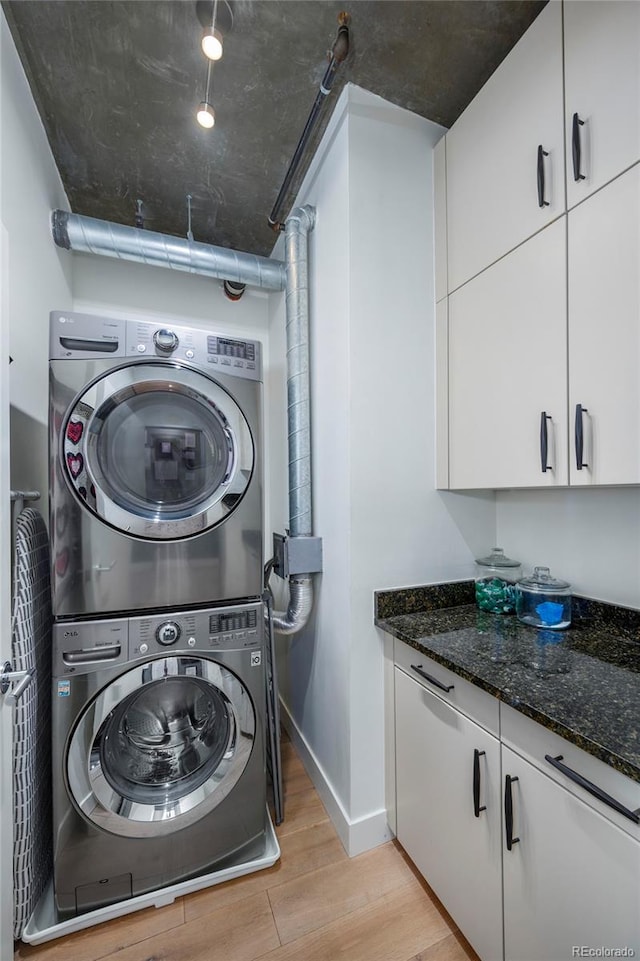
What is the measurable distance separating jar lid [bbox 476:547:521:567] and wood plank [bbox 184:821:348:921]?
1233mm

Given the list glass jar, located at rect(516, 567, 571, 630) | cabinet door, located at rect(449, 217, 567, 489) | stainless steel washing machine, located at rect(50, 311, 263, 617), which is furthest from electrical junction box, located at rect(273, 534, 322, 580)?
glass jar, located at rect(516, 567, 571, 630)

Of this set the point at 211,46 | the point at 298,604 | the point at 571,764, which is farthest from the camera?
the point at 298,604

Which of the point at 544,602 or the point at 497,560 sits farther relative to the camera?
the point at 497,560

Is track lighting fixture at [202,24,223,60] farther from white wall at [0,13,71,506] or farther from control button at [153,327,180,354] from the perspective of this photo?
control button at [153,327,180,354]

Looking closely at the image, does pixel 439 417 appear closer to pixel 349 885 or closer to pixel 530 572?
pixel 530 572

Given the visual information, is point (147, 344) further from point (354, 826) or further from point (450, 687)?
point (354, 826)

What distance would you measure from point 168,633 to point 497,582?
4.18 feet

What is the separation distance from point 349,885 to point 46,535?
163 cm

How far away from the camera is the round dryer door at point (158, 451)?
4.15ft

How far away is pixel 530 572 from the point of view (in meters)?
1.61

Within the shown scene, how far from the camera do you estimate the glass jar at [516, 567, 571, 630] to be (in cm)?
139

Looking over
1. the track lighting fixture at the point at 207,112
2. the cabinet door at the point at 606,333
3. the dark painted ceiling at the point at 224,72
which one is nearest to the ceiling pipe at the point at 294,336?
the dark painted ceiling at the point at 224,72

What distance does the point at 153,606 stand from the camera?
1.31m

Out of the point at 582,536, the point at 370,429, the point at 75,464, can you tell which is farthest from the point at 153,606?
the point at 582,536
